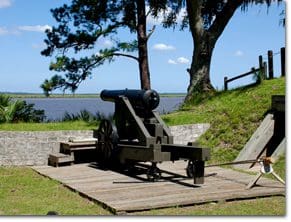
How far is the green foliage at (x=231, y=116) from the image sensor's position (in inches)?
396

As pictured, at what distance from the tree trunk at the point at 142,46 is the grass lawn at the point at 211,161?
125 centimetres

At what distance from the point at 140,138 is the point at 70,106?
4757 mm

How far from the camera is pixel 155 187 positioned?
7254 mm

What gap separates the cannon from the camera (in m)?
7.57

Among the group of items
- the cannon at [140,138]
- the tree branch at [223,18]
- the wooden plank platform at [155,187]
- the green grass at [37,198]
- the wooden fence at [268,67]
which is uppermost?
the tree branch at [223,18]

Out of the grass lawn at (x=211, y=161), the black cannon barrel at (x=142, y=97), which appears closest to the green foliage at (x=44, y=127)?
the grass lawn at (x=211, y=161)

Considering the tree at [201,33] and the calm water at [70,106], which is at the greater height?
the tree at [201,33]

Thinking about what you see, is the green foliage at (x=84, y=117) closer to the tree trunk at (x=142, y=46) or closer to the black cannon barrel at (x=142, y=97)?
the tree trunk at (x=142, y=46)

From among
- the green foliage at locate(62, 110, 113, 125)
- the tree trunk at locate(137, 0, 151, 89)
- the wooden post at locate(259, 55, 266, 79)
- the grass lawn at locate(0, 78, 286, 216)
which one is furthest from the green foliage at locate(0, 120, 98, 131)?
the wooden post at locate(259, 55, 266, 79)

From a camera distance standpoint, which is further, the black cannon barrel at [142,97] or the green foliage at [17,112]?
the green foliage at [17,112]

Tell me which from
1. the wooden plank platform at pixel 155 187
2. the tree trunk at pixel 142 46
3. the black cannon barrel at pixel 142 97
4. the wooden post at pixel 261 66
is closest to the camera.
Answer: the wooden plank platform at pixel 155 187

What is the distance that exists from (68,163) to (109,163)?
760 mm

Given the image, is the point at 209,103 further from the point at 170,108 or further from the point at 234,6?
the point at 234,6

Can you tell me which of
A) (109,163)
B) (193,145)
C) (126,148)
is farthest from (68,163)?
(193,145)
